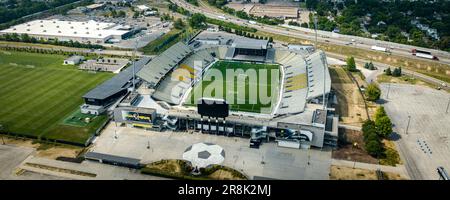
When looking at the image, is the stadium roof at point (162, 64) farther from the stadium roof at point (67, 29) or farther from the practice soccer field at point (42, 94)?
the stadium roof at point (67, 29)

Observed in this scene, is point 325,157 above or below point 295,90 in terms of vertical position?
below

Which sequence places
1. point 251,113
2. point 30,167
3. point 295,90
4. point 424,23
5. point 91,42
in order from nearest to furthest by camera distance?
point 30,167 < point 251,113 < point 295,90 < point 91,42 < point 424,23

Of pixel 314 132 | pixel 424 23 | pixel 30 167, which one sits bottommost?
pixel 30 167

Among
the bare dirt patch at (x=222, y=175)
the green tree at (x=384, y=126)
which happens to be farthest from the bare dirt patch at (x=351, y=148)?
the bare dirt patch at (x=222, y=175)

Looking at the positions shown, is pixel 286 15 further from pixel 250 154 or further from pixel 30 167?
pixel 30 167

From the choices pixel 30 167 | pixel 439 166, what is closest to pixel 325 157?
pixel 439 166

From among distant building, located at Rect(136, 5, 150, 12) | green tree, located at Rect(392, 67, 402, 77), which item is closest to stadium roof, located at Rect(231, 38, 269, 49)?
green tree, located at Rect(392, 67, 402, 77)
